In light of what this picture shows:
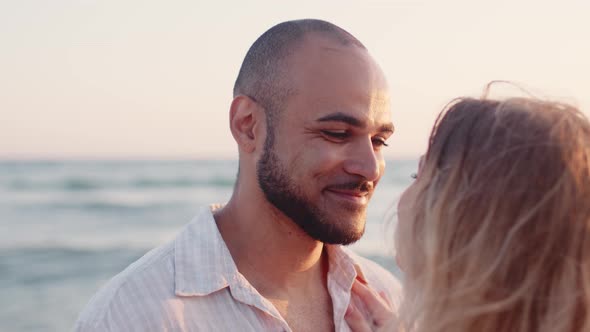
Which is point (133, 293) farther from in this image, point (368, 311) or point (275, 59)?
point (275, 59)

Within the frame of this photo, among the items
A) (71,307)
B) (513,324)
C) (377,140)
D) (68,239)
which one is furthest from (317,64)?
(68,239)

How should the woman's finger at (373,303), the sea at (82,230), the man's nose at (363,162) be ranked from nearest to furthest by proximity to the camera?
the man's nose at (363,162)
the woman's finger at (373,303)
the sea at (82,230)

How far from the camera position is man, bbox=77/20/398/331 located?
9.86ft

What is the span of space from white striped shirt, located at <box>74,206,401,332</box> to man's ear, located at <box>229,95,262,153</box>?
39 cm

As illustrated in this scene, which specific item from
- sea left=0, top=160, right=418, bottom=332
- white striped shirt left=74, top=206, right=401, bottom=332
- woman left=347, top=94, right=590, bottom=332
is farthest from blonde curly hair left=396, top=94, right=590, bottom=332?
white striped shirt left=74, top=206, right=401, bottom=332

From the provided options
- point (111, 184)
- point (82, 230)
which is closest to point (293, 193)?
point (82, 230)

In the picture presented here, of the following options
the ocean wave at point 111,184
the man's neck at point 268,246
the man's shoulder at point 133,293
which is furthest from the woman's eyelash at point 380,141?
the ocean wave at point 111,184

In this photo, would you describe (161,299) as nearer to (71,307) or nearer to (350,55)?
(350,55)

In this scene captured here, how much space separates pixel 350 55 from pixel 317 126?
0.36 meters

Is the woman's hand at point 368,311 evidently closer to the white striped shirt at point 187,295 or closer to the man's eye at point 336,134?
the white striped shirt at point 187,295

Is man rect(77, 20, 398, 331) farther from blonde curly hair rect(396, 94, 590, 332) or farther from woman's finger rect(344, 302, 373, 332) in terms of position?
blonde curly hair rect(396, 94, 590, 332)

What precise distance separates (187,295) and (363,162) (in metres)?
0.89

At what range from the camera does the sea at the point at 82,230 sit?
32.1ft

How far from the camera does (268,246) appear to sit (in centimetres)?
329
